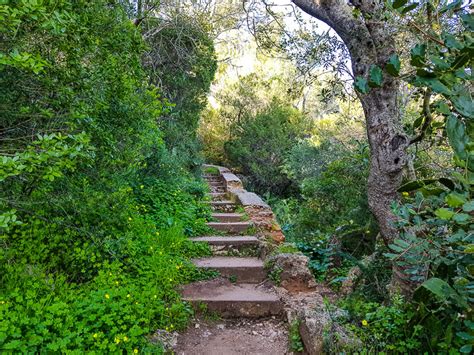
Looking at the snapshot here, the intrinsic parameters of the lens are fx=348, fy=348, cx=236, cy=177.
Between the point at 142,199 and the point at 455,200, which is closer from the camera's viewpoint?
the point at 455,200

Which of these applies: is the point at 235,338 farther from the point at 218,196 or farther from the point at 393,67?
the point at 218,196

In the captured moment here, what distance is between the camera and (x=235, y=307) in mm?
3635

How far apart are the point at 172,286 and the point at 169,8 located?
19.4 ft

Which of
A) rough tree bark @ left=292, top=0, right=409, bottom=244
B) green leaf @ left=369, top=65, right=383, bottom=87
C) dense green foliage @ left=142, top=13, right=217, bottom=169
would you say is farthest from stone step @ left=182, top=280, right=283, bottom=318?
dense green foliage @ left=142, top=13, right=217, bottom=169

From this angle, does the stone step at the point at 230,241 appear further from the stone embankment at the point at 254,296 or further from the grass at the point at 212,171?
the grass at the point at 212,171

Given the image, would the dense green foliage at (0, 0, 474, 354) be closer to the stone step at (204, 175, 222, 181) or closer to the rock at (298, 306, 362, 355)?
the rock at (298, 306, 362, 355)

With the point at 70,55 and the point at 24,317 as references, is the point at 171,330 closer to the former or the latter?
the point at 24,317

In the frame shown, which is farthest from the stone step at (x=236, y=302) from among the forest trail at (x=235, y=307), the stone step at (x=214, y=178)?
the stone step at (x=214, y=178)

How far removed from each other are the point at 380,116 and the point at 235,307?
7.74 feet

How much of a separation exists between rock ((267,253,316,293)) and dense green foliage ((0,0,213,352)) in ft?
3.47

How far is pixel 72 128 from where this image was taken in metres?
2.66

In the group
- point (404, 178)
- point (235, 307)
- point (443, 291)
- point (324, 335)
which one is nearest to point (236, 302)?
point (235, 307)

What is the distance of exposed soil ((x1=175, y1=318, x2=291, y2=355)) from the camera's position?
301cm

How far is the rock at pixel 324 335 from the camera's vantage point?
90.2 inches
